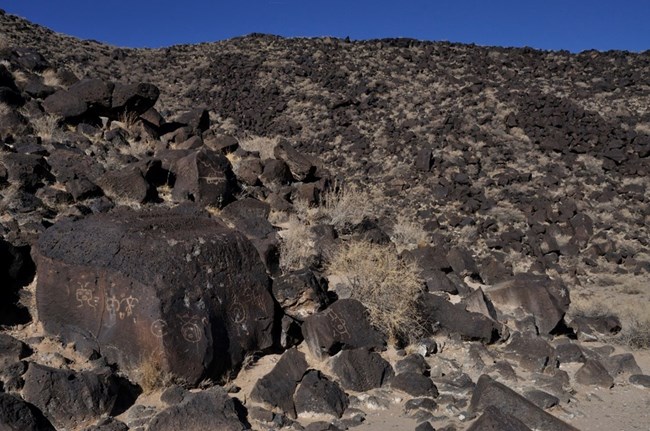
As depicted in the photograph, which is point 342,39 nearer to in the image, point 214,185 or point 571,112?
point 571,112

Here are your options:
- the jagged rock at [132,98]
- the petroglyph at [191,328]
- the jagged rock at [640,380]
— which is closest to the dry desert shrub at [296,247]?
the petroglyph at [191,328]

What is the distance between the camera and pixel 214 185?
34.0 ft

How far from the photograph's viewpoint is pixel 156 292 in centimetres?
568

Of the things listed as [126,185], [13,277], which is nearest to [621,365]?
[13,277]

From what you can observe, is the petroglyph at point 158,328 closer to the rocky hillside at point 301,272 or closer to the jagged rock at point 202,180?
the rocky hillside at point 301,272

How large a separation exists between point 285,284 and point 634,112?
19.2m

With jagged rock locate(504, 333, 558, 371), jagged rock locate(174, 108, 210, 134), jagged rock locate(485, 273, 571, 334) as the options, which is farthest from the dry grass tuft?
jagged rock locate(174, 108, 210, 134)

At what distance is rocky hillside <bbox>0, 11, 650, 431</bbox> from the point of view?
5.69 meters

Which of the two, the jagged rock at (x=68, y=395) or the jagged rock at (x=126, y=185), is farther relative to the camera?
the jagged rock at (x=126, y=185)

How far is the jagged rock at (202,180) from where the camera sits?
10.2 m

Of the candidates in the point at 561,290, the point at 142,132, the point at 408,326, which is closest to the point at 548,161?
the point at 561,290

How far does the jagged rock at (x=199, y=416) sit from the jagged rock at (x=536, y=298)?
5.24 metres

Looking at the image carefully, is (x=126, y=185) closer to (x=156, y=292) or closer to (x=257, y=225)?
(x=257, y=225)

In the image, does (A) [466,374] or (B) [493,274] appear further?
(B) [493,274]
